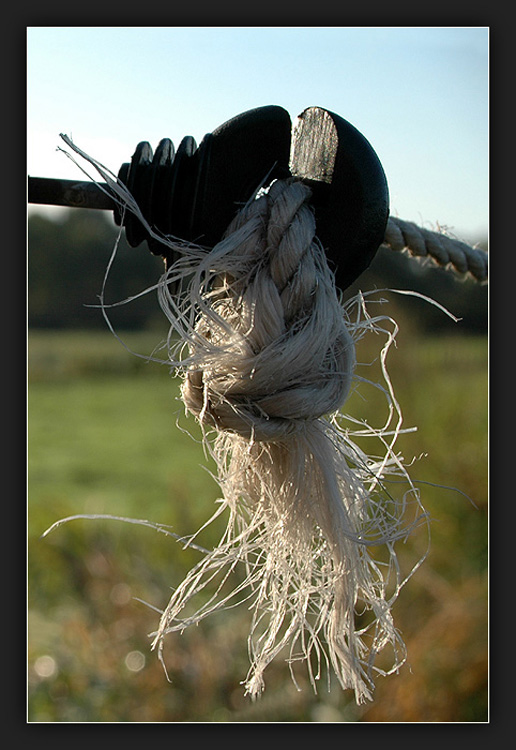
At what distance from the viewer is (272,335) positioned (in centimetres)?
54

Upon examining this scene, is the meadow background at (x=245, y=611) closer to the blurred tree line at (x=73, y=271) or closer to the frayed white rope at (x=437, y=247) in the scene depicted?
the frayed white rope at (x=437, y=247)

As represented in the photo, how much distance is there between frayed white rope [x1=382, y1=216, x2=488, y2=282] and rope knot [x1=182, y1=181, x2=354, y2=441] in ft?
0.69

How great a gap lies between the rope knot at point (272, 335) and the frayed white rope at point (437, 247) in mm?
211

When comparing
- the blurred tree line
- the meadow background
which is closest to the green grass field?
the meadow background

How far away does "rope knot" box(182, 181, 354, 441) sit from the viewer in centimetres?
54

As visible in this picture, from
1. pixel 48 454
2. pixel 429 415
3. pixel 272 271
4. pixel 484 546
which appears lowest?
pixel 48 454

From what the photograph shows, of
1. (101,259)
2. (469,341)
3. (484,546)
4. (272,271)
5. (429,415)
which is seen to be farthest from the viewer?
(101,259)

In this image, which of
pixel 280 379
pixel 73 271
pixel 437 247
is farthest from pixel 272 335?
pixel 73 271

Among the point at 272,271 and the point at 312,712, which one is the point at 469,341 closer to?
the point at 312,712

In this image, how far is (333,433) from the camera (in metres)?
0.63

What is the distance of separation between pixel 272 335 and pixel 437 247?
1.22ft

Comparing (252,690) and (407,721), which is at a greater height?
(252,690)

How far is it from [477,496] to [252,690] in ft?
8.20

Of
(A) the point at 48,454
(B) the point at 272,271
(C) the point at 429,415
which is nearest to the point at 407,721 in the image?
(C) the point at 429,415
